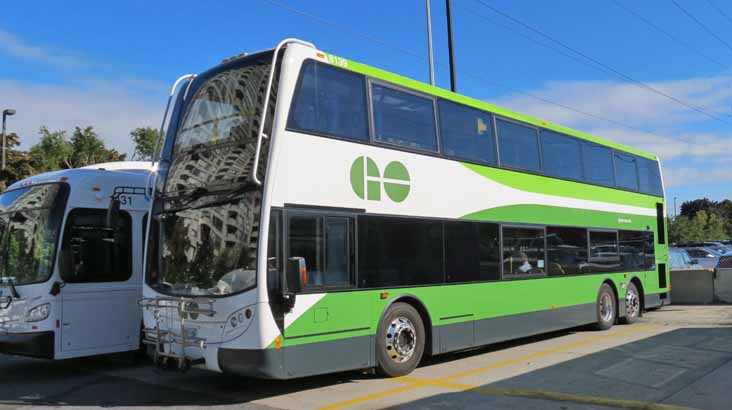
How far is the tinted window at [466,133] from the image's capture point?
33.5 ft

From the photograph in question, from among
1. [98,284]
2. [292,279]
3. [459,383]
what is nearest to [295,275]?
[292,279]

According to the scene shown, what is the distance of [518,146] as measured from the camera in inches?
471

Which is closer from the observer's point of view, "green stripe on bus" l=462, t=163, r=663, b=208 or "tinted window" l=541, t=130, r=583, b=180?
"green stripe on bus" l=462, t=163, r=663, b=208

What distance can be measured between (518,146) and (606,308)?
5011 millimetres

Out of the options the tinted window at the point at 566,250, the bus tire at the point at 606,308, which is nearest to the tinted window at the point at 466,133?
the tinted window at the point at 566,250

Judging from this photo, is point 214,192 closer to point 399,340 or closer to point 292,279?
point 292,279

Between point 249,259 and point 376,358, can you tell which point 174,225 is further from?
point 376,358

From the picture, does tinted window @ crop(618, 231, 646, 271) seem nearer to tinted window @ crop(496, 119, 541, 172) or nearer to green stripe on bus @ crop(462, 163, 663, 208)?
green stripe on bus @ crop(462, 163, 663, 208)

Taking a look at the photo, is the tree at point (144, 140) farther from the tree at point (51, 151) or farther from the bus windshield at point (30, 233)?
the bus windshield at point (30, 233)

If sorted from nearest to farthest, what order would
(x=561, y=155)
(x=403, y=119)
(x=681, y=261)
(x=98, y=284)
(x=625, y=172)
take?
(x=403, y=119) → (x=98, y=284) → (x=561, y=155) → (x=625, y=172) → (x=681, y=261)

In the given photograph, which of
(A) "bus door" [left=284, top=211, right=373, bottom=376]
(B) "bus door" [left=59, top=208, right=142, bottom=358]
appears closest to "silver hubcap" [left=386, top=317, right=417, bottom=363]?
(A) "bus door" [left=284, top=211, right=373, bottom=376]

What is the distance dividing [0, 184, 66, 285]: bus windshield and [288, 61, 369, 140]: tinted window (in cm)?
442

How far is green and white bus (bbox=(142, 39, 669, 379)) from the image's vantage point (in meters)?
7.34

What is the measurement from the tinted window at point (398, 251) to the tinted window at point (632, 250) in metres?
7.35
